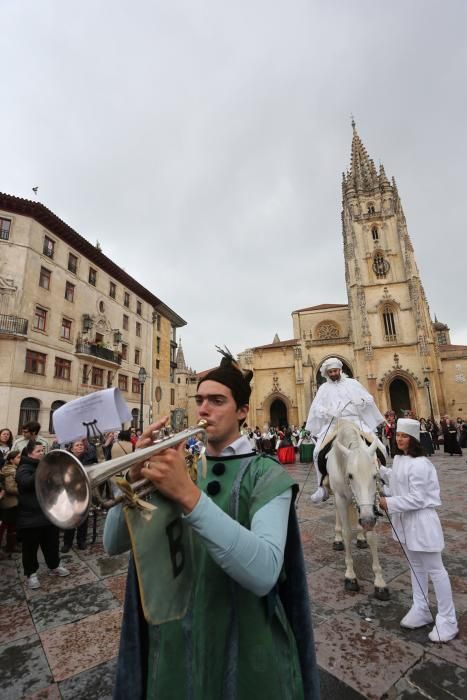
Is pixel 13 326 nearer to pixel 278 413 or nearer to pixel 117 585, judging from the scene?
pixel 117 585

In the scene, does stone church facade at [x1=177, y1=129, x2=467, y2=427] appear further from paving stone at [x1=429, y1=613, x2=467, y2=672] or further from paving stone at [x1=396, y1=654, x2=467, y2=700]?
→ paving stone at [x1=396, y1=654, x2=467, y2=700]

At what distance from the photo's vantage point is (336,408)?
538cm

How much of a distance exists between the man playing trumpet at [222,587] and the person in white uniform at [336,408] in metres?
3.82

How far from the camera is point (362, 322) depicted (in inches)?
1379

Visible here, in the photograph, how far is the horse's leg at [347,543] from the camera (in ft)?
12.1

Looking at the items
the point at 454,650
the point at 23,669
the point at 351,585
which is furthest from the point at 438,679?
the point at 23,669

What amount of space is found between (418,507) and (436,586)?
65 centimetres

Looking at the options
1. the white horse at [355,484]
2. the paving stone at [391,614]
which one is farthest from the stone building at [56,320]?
the paving stone at [391,614]

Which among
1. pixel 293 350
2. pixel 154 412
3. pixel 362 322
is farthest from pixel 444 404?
pixel 154 412

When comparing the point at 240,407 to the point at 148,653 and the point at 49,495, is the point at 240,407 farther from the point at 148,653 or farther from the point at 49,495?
the point at 148,653

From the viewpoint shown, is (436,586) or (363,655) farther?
(436,586)

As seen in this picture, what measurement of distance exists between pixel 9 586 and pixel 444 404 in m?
37.8

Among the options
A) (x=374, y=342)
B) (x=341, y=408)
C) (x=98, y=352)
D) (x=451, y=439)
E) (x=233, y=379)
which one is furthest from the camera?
(x=374, y=342)

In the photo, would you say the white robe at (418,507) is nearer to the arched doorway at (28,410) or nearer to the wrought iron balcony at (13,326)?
the arched doorway at (28,410)
